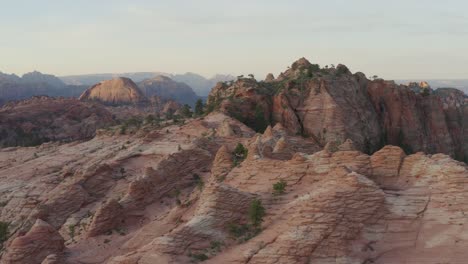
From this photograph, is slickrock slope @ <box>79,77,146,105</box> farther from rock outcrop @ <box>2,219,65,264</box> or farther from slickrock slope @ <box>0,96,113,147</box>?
rock outcrop @ <box>2,219,65,264</box>

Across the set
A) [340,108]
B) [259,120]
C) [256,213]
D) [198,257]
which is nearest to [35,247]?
[198,257]

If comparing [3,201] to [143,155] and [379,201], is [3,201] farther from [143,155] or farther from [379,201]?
[379,201]

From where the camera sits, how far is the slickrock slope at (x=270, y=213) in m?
17.6

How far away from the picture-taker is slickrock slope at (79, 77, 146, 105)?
176962 millimetres

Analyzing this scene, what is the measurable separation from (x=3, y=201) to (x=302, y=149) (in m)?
21.8

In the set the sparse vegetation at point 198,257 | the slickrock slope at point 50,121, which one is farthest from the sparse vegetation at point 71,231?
the slickrock slope at point 50,121

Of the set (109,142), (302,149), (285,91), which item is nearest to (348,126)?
(285,91)

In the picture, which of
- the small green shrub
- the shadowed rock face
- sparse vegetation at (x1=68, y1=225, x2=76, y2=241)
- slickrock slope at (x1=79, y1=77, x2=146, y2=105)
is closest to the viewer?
the small green shrub

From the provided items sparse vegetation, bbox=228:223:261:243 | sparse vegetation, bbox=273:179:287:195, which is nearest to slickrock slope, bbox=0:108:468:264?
sparse vegetation, bbox=228:223:261:243

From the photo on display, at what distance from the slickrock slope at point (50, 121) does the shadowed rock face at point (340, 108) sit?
178 feet

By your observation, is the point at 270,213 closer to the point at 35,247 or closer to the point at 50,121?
the point at 35,247

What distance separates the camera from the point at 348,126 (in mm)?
40812

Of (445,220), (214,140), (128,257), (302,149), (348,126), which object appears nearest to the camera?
(445,220)

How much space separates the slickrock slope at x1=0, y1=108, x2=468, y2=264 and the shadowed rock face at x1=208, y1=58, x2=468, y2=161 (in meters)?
9.07
